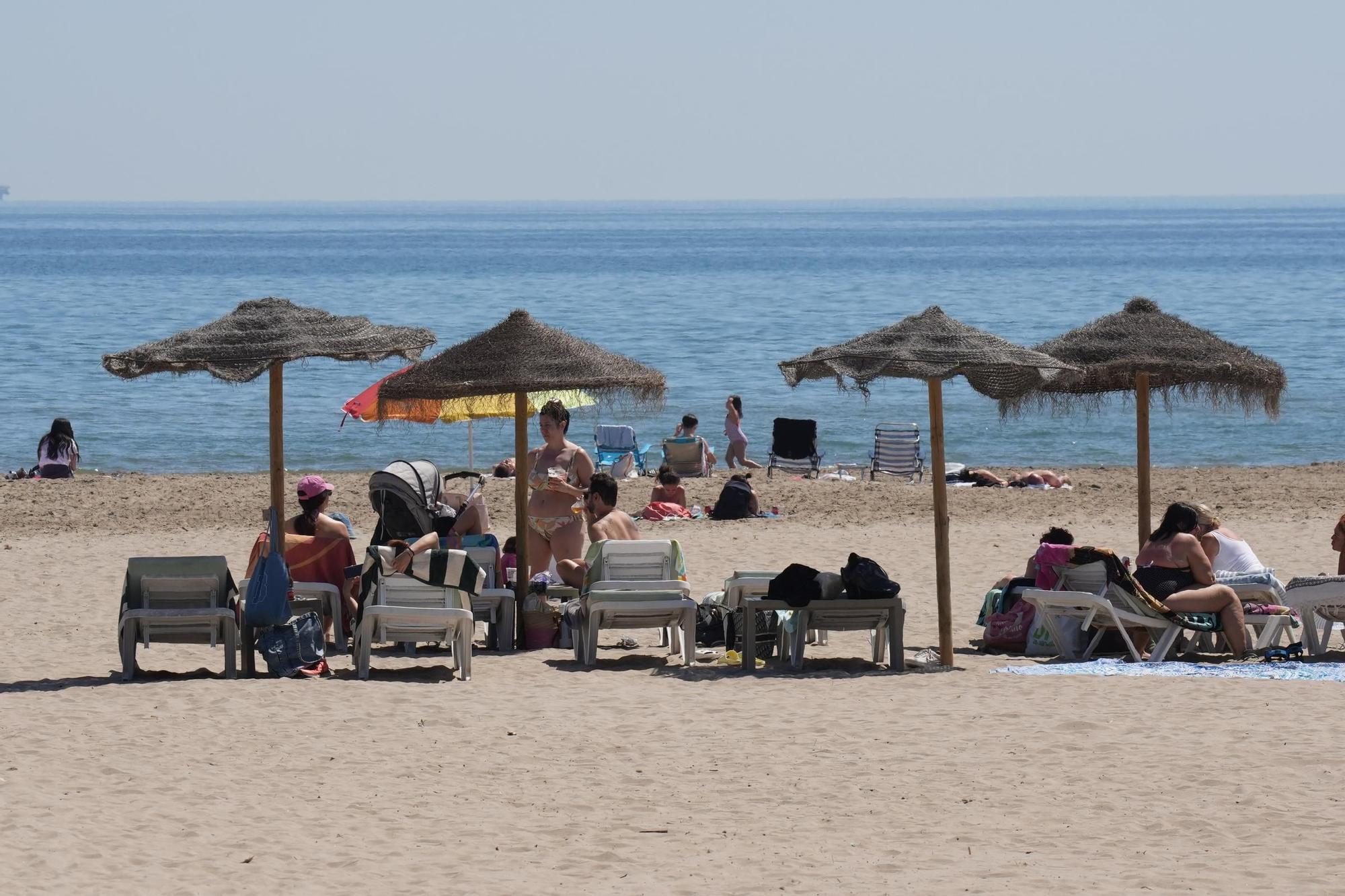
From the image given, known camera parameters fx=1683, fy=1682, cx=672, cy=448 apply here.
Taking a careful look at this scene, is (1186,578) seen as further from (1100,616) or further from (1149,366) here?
(1149,366)

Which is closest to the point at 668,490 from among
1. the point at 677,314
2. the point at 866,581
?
the point at 866,581

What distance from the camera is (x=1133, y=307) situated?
1008cm

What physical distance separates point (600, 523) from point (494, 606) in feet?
2.51

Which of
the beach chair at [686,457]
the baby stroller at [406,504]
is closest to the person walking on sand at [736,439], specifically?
the beach chair at [686,457]

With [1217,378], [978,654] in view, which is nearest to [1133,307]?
[1217,378]

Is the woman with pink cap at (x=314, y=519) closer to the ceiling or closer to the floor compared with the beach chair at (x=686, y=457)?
closer to the ceiling

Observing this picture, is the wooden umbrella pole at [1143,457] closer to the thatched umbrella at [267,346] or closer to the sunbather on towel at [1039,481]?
the thatched umbrella at [267,346]

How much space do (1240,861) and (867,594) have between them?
125 inches

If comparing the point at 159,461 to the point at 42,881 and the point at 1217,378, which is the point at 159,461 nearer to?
the point at 1217,378

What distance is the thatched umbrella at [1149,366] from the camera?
952 cm

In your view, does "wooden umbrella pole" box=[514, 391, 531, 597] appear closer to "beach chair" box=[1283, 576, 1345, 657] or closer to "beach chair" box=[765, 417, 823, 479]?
"beach chair" box=[1283, 576, 1345, 657]

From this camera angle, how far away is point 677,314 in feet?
188

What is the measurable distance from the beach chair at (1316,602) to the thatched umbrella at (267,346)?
188 inches

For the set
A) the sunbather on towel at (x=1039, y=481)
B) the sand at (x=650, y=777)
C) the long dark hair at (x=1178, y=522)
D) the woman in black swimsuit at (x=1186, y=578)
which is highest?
the long dark hair at (x=1178, y=522)
